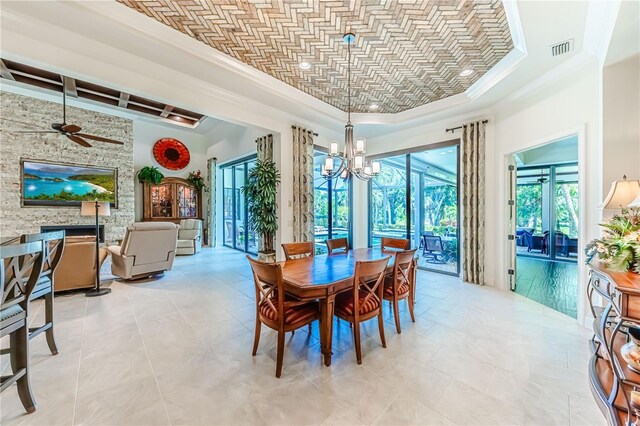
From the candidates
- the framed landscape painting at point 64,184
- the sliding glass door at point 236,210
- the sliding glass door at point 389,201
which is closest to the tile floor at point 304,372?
the sliding glass door at point 389,201

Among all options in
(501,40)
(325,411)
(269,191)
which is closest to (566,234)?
(501,40)

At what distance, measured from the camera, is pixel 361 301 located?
242 cm

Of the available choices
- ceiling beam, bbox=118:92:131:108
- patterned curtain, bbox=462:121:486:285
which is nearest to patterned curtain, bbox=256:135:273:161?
ceiling beam, bbox=118:92:131:108

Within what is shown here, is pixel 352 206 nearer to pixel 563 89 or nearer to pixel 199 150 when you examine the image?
pixel 563 89

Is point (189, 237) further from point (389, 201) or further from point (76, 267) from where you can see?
point (389, 201)

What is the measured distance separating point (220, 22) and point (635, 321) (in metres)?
4.15

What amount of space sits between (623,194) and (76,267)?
22.6 feet

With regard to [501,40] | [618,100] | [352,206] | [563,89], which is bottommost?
[352,206]

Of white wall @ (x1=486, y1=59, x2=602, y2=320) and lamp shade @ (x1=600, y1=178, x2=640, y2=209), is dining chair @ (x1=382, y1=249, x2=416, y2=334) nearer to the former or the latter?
lamp shade @ (x1=600, y1=178, x2=640, y2=209)

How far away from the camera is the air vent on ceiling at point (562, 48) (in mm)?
2686

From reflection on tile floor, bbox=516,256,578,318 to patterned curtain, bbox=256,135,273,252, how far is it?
482cm

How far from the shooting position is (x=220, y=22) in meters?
2.70

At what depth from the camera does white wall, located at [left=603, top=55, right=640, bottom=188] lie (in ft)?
8.07

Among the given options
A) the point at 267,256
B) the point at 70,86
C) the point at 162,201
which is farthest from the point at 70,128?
the point at 162,201
